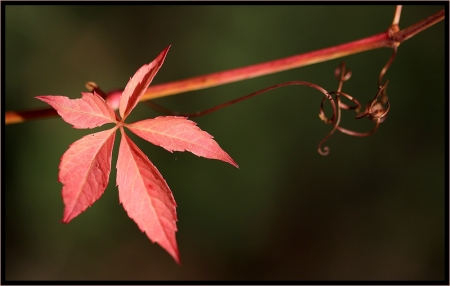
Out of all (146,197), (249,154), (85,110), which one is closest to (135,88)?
(85,110)

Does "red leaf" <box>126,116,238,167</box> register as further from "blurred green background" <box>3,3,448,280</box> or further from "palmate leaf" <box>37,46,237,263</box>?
"blurred green background" <box>3,3,448,280</box>

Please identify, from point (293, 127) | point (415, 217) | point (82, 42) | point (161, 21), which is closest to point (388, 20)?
point (293, 127)

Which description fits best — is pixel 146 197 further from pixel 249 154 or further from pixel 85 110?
pixel 249 154

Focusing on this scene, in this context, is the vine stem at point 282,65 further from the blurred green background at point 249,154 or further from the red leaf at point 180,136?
the blurred green background at point 249,154

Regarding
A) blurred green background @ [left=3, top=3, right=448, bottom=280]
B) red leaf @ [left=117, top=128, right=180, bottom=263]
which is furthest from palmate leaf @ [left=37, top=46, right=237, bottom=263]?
blurred green background @ [left=3, top=3, right=448, bottom=280]

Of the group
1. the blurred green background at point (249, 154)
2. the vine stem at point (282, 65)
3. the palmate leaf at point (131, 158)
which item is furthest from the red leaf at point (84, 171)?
the blurred green background at point (249, 154)

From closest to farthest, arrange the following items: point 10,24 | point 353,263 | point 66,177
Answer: point 66,177, point 10,24, point 353,263

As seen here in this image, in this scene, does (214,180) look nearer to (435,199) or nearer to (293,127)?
(293,127)
